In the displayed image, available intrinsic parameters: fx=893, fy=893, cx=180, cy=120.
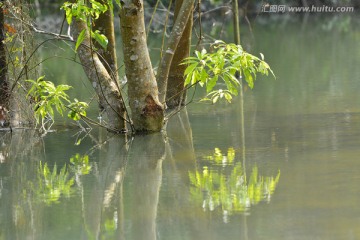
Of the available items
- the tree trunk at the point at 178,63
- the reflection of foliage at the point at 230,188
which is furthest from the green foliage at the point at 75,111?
the tree trunk at the point at 178,63

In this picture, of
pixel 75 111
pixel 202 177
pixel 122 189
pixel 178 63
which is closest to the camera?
pixel 122 189

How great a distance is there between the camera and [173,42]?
8.91 meters

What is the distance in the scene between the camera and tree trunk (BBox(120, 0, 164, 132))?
8.28 metres

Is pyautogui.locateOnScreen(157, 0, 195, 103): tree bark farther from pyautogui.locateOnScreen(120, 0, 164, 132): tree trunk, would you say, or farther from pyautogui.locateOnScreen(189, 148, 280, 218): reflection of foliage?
pyautogui.locateOnScreen(189, 148, 280, 218): reflection of foliage

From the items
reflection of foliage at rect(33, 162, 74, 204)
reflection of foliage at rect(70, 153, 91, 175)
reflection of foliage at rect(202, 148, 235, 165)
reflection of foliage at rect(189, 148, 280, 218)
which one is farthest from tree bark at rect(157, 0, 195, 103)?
reflection of foliage at rect(189, 148, 280, 218)

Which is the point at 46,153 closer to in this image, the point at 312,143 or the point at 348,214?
the point at 312,143

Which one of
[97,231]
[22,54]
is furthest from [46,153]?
[97,231]

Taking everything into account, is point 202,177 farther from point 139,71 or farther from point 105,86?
point 105,86

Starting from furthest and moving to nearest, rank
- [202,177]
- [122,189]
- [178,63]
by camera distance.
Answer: [178,63]
[202,177]
[122,189]

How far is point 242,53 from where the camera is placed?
7691 mm

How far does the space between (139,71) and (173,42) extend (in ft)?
2.09

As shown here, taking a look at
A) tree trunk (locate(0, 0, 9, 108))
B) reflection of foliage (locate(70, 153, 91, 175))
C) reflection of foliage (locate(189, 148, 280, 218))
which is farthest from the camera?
tree trunk (locate(0, 0, 9, 108))

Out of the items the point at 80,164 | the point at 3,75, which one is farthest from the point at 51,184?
the point at 3,75

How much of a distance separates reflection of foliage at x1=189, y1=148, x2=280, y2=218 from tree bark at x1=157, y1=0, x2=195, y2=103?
2220mm
